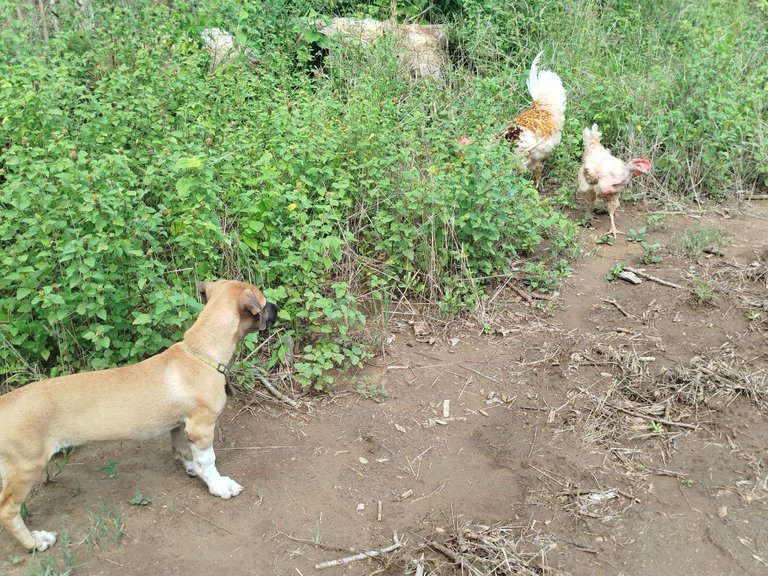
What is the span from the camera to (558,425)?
174 inches

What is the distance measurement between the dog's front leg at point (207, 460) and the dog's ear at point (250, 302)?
2.14 feet

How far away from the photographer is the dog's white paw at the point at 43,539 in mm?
3402

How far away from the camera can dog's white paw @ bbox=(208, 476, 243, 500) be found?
380 centimetres

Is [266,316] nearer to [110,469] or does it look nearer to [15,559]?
[110,469]

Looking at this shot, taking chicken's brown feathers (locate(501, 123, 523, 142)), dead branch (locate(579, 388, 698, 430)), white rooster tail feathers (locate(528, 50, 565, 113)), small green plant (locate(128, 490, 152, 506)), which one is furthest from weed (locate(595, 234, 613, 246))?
small green plant (locate(128, 490, 152, 506))

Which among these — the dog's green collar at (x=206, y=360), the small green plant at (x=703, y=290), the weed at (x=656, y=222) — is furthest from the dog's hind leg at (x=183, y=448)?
the weed at (x=656, y=222)

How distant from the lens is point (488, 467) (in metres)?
4.11

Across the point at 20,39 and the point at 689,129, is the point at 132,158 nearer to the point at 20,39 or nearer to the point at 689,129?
the point at 20,39

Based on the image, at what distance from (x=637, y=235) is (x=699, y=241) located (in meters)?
0.60

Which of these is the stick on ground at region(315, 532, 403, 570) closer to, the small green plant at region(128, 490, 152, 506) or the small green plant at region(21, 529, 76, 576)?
the small green plant at region(128, 490, 152, 506)

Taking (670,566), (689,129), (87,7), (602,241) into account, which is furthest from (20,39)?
(689,129)

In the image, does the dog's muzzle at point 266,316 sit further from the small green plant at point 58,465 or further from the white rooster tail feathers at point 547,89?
the white rooster tail feathers at point 547,89

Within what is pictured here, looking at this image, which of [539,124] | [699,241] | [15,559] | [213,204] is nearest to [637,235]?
[699,241]

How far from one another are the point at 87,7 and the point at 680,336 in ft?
22.8
